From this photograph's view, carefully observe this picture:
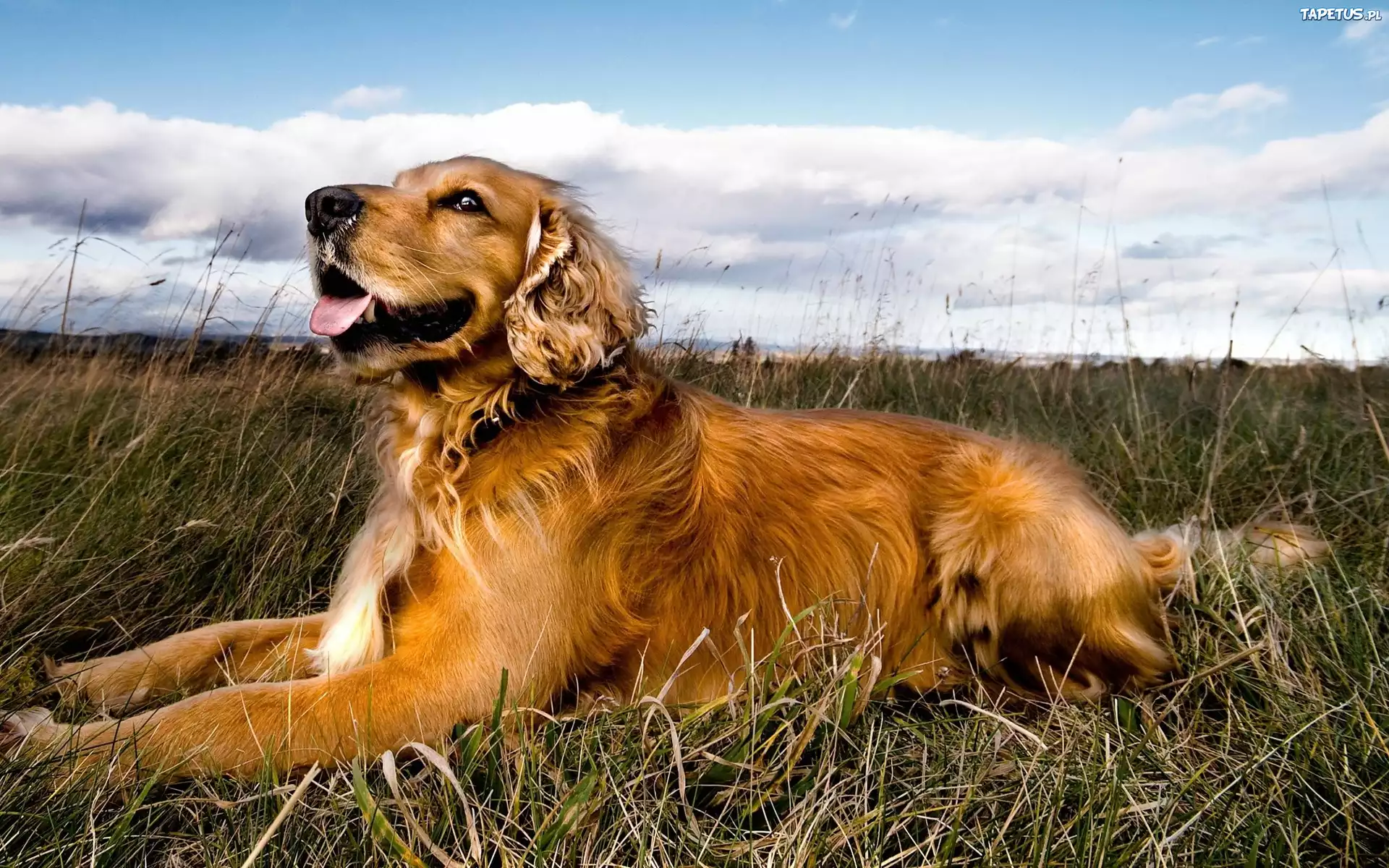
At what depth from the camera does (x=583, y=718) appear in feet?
8.35

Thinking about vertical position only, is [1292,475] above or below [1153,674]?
above

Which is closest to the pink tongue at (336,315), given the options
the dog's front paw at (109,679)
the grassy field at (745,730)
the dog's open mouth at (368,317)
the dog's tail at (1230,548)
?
the dog's open mouth at (368,317)

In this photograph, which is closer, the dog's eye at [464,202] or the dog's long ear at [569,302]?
the dog's long ear at [569,302]

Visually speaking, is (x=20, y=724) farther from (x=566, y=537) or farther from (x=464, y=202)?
(x=464, y=202)

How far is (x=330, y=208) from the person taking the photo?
2.67m

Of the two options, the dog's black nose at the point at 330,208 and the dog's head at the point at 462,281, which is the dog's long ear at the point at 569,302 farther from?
the dog's black nose at the point at 330,208

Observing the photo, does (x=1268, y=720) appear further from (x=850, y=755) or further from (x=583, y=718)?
(x=583, y=718)

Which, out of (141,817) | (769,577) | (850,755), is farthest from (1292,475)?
(141,817)

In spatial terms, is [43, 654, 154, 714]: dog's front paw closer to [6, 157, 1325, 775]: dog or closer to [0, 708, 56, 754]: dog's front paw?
[6, 157, 1325, 775]: dog

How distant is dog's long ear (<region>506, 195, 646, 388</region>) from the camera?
271cm

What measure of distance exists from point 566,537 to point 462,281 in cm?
80

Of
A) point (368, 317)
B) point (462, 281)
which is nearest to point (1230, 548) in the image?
point (462, 281)

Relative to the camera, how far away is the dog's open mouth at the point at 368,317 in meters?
2.71

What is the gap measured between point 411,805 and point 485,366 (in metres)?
1.19
